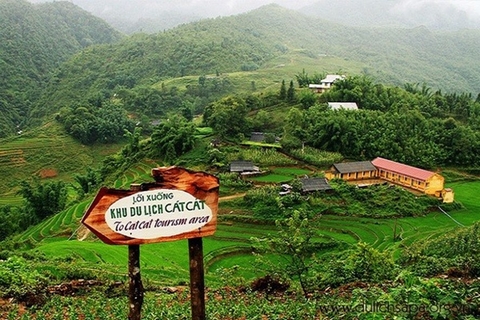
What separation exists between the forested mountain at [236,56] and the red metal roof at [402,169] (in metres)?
66.9

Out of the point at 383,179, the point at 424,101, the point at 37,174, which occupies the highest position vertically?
the point at 424,101

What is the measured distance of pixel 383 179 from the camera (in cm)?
4075

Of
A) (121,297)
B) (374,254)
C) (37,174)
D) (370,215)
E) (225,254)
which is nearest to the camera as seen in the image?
(121,297)

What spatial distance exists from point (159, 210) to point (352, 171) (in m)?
35.6

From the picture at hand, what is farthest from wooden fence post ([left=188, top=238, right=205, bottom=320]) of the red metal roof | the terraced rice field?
the red metal roof

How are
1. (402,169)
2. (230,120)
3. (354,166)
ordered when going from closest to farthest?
(402,169) < (354,166) < (230,120)

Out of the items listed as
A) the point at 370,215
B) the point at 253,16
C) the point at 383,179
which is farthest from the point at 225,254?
the point at 253,16

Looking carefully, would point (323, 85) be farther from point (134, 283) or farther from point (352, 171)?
point (134, 283)

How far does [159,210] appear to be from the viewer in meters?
6.45

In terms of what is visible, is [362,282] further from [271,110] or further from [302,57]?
[302,57]

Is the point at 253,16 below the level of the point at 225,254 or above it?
above

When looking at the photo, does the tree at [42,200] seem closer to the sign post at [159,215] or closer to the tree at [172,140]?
the tree at [172,140]

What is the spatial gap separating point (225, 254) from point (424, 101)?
39.0m

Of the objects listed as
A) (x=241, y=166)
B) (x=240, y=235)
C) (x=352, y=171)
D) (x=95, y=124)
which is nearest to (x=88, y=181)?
(x=241, y=166)
